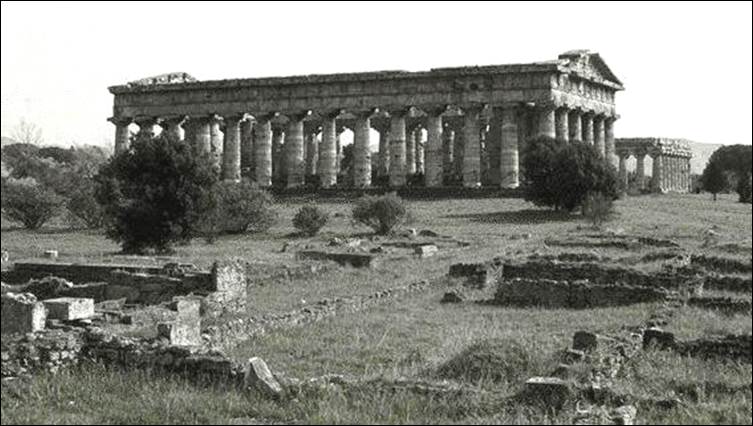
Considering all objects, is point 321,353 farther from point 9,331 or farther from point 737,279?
point 737,279

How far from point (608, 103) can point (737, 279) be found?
51.3m

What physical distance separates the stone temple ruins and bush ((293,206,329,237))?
17.4 metres

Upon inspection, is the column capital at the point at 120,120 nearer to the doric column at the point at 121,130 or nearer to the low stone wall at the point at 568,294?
the doric column at the point at 121,130

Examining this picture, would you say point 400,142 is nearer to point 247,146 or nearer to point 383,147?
point 383,147

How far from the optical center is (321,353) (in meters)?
14.2

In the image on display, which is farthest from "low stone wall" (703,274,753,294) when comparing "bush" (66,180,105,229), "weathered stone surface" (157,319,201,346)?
"bush" (66,180,105,229)

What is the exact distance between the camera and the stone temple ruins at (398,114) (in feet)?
193

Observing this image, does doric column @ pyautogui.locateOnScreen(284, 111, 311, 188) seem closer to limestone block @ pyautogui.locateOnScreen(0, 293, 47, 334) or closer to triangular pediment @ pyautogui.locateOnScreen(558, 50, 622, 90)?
triangular pediment @ pyautogui.locateOnScreen(558, 50, 622, 90)

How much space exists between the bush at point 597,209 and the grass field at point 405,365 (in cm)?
992

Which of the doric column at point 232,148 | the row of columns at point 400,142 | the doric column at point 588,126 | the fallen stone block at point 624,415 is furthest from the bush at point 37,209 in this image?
the fallen stone block at point 624,415

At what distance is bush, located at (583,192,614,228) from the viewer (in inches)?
1548

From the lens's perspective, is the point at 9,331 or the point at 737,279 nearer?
the point at 9,331

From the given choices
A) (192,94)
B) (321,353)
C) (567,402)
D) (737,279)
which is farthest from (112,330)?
(192,94)

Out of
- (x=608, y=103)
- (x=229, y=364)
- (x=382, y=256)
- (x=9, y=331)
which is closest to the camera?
(x=229, y=364)
